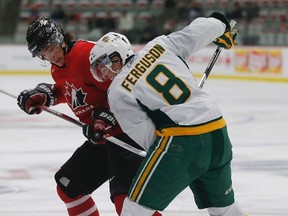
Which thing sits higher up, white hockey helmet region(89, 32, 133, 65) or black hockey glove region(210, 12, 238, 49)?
white hockey helmet region(89, 32, 133, 65)

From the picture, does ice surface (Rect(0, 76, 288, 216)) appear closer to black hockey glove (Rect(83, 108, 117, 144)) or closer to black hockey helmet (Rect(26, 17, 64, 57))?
black hockey glove (Rect(83, 108, 117, 144))

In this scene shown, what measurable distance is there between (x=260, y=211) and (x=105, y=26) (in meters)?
10.4

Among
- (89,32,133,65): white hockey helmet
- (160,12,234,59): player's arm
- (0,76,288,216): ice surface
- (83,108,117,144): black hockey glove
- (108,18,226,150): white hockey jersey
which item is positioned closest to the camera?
(108,18,226,150): white hockey jersey

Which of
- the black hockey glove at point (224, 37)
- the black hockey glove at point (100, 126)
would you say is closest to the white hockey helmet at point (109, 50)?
the black hockey glove at point (100, 126)

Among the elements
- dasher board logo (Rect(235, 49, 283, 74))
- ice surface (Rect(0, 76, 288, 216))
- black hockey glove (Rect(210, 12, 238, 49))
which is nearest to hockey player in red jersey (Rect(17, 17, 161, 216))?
black hockey glove (Rect(210, 12, 238, 49))

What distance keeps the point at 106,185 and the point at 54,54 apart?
160 cm

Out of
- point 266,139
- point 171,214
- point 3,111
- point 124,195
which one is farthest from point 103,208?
point 3,111

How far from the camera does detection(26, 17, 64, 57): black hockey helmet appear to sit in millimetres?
3053

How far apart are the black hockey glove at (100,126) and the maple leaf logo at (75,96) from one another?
5.4 inches

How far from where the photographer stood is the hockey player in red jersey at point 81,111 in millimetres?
3053

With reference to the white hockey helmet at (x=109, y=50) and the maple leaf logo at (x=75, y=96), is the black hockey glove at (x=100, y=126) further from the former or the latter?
Answer: the white hockey helmet at (x=109, y=50)

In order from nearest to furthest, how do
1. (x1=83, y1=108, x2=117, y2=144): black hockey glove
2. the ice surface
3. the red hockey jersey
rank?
(x1=83, y1=108, x2=117, y2=144): black hockey glove, the red hockey jersey, the ice surface

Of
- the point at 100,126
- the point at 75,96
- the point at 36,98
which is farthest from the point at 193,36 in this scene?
the point at 36,98

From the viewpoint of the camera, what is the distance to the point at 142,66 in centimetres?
266
